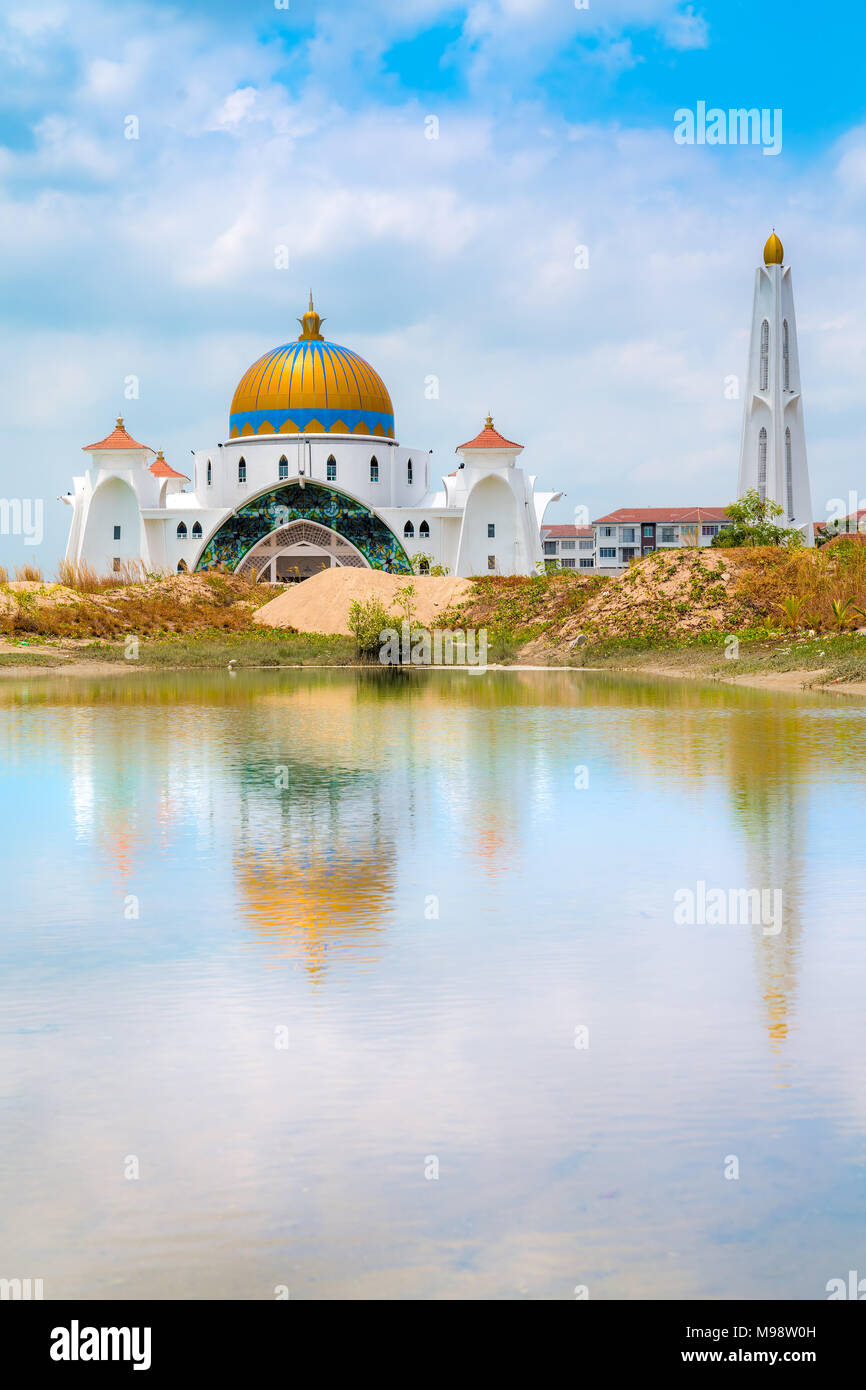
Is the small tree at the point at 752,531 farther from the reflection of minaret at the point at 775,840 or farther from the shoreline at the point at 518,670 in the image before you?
the reflection of minaret at the point at 775,840

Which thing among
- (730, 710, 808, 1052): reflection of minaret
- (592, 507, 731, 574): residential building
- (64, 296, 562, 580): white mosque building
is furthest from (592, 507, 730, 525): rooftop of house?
(730, 710, 808, 1052): reflection of minaret

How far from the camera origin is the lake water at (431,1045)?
3.63 metres

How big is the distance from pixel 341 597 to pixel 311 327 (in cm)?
2438

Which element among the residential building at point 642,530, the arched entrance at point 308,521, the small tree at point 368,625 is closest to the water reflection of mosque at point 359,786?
the small tree at point 368,625

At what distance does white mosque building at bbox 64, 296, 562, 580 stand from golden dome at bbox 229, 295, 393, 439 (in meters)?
0.05

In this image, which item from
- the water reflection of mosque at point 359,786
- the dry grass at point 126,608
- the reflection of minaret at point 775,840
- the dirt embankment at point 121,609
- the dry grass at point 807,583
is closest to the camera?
the reflection of minaret at point 775,840

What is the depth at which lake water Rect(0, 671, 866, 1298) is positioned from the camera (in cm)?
363

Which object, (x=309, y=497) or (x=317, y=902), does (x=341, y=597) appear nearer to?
(x=309, y=497)

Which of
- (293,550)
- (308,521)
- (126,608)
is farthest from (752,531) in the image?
(126,608)

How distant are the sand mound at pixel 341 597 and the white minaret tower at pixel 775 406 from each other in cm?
2367

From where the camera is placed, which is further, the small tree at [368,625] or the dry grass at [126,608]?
the dry grass at [126,608]

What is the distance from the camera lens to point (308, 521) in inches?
2269

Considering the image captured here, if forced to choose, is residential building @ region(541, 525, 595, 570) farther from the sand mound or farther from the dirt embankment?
the sand mound

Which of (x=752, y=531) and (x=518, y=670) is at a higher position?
(x=752, y=531)
